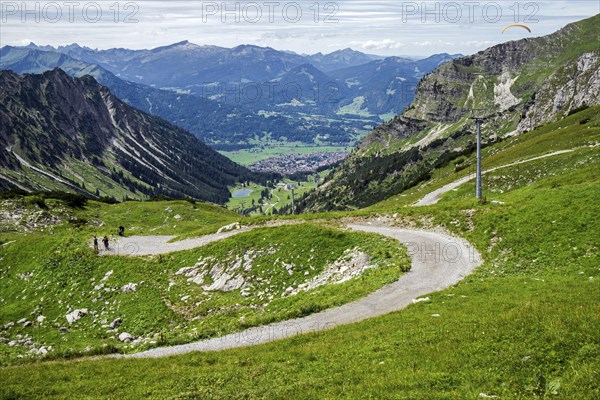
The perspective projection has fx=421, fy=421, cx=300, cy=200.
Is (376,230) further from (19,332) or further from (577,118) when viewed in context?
(577,118)

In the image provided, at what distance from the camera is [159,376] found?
67.3ft

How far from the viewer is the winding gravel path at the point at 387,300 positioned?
2606cm

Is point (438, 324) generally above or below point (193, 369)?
above

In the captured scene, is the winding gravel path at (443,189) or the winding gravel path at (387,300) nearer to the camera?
the winding gravel path at (387,300)

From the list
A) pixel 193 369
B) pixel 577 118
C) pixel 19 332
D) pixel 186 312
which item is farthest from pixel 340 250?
pixel 577 118

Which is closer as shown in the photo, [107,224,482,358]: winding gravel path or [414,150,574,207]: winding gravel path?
[107,224,482,358]: winding gravel path

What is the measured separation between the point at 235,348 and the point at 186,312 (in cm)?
1416

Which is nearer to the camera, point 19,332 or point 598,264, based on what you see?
point 598,264

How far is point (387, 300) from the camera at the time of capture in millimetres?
28203

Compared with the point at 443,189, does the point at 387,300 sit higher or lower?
lower

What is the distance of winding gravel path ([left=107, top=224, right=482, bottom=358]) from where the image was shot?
26.1 metres

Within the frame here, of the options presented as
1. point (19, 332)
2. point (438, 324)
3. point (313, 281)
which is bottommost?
point (19, 332)

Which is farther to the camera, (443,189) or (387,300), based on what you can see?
(443,189)

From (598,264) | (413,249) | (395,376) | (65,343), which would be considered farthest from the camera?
(413,249)
